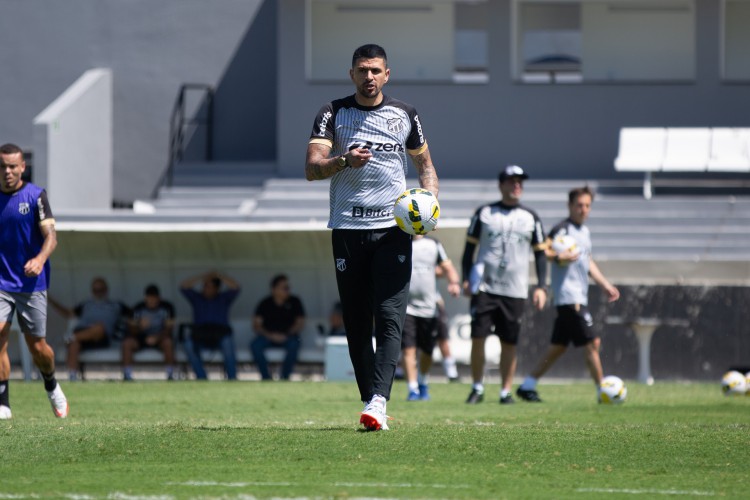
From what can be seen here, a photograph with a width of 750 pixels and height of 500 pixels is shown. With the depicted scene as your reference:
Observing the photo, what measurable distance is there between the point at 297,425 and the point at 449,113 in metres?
19.4

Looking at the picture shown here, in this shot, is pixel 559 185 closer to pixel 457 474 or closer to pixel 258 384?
pixel 258 384

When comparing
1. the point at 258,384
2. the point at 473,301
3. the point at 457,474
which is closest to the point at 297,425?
the point at 457,474

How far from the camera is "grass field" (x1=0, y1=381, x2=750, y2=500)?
5914 millimetres

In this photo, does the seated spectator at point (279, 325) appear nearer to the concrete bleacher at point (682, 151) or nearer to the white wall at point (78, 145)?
the white wall at point (78, 145)

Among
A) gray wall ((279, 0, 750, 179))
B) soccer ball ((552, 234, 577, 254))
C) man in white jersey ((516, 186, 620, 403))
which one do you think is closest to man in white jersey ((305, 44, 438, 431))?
man in white jersey ((516, 186, 620, 403))

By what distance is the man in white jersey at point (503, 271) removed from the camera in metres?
12.9

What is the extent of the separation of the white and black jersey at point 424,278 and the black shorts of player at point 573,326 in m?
1.67

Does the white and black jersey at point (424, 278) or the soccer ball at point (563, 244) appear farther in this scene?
the white and black jersey at point (424, 278)

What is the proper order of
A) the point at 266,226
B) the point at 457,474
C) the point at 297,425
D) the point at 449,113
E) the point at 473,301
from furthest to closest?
the point at 449,113 < the point at 266,226 < the point at 473,301 < the point at 297,425 < the point at 457,474

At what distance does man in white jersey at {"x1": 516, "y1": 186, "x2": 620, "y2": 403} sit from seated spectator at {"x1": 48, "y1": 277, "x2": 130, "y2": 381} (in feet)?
28.7

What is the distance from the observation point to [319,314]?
70.9ft

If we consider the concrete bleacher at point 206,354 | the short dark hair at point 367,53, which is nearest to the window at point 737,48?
the concrete bleacher at point 206,354

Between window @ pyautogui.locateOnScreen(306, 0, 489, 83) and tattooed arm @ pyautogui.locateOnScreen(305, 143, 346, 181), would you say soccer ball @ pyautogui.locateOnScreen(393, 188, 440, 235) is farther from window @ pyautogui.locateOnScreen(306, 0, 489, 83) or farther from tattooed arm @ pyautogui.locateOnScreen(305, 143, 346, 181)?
window @ pyautogui.locateOnScreen(306, 0, 489, 83)

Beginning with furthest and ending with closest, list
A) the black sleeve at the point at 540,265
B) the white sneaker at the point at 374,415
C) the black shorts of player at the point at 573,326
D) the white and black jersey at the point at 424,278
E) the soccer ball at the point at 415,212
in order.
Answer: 1. the white and black jersey at the point at 424,278
2. the black shorts of player at the point at 573,326
3. the black sleeve at the point at 540,265
4. the soccer ball at the point at 415,212
5. the white sneaker at the point at 374,415
